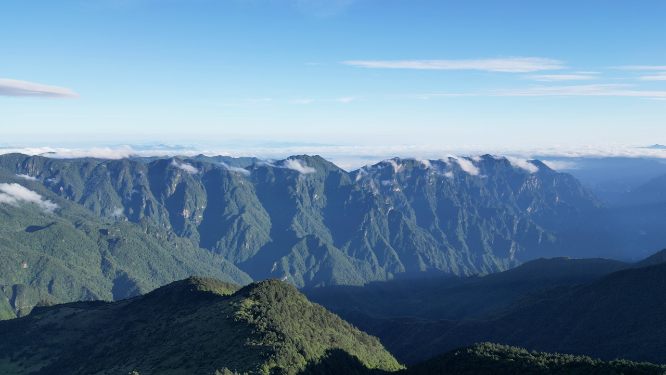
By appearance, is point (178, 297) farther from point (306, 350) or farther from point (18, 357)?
point (306, 350)

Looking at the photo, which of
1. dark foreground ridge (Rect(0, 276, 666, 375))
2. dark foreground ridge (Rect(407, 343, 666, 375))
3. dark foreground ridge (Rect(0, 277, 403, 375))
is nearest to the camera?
dark foreground ridge (Rect(407, 343, 666, 375))

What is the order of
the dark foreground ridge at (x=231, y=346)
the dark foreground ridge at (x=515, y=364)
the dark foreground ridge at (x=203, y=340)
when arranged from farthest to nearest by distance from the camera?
the dark foreground ridge at (x=203, y=340), the dark foreground ridge at (x=231, y=346), the dark foreground ridge at (x=515, y=364)

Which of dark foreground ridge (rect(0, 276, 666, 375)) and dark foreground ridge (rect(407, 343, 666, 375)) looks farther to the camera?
dark foreground ridge (rect(0, 276, 666, 375))

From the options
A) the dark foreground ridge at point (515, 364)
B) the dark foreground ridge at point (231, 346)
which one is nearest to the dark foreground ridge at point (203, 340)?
the dark foreground ridge at point (231, 346)

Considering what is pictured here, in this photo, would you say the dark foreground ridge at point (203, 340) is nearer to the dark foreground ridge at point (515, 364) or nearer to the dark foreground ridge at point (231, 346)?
the dark foreground ridge at point (231, 346)

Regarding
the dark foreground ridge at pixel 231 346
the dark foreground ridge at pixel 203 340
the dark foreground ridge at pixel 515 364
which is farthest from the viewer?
the dark foreground ridge at pixel 203 340

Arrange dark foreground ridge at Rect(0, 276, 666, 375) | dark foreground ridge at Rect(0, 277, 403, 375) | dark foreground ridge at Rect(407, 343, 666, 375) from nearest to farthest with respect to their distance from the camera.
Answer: dark foreground ridge at Rect(407, 343, 666, 375) < dark foreground ridge at Rect(0, 276, 666, 375) < dark foreground ridge at Rect(0, 277, 403, 375)

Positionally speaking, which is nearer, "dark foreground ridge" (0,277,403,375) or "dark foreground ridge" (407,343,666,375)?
"dark foreground ridge" (407,343,666,375)

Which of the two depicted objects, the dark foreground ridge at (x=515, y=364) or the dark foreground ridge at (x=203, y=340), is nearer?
the dark foreground ridge at (x=515, y=364)

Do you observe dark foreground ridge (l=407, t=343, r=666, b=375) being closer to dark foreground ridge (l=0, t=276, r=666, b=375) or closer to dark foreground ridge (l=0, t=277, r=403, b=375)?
dark foreground ridge (l=0, t=276, r=666, b=375)

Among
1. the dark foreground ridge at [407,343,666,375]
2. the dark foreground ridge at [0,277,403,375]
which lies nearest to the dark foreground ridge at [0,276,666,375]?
the dark foreground ridge at [407,343,666,375]
